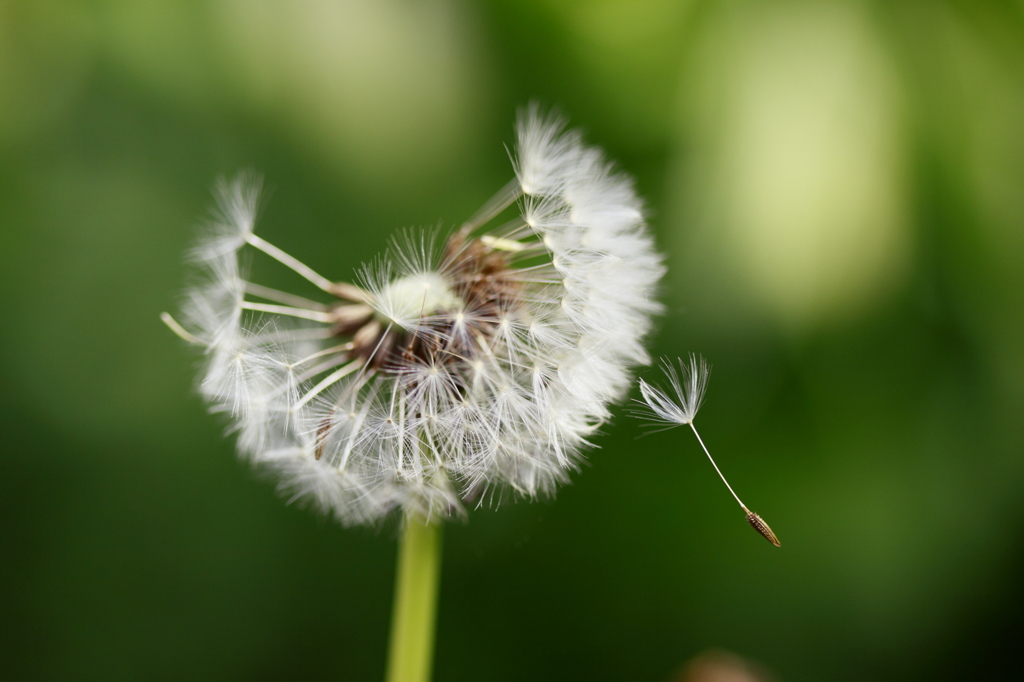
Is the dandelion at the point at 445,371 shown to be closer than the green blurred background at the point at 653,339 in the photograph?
Yes

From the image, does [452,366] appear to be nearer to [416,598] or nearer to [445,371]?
[445,371]

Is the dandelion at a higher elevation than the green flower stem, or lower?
higher

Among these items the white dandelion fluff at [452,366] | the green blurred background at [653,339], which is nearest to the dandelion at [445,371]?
the white dandelion fluff at [452,366]

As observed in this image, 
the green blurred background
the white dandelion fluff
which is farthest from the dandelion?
the green blurred background

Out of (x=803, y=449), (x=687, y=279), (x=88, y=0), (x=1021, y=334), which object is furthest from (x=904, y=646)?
(x=88, y=0)

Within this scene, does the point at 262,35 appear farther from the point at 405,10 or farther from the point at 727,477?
the point at 727,477

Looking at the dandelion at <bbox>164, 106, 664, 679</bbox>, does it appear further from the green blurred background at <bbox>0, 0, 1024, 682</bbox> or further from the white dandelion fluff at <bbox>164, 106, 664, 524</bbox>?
the green blurred background at <bbox>0, 0, 1024, 682</bbox>

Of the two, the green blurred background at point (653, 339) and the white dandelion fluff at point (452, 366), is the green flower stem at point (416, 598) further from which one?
the green blurred background at point (653, 339)
